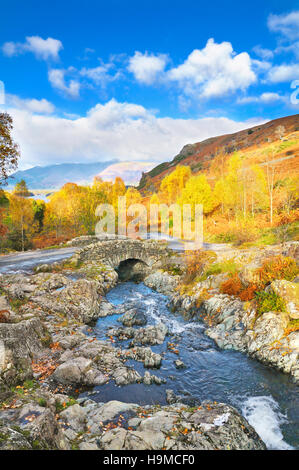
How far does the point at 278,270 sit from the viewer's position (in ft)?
52.8

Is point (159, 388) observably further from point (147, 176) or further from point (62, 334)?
point (147, 176)

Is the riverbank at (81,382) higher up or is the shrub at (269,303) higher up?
the shrub at (269,303)

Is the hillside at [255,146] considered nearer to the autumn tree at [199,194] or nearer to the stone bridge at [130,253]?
the autumn tree at [199,194]

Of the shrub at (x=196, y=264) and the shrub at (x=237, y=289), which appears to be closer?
the shrub at (x=237, y=289)

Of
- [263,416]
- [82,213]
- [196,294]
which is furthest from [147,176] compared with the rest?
[263,416]

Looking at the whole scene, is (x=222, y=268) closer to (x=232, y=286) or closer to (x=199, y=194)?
(x=232, y=286)

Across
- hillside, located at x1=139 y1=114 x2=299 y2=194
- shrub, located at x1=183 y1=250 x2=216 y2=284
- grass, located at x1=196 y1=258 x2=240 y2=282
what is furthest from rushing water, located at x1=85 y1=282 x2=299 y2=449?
hillside, located at x1=139 y1=114 x2=299 y2=194

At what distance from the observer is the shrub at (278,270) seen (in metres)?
15.6

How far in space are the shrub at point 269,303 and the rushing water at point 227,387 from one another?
2762 millimetres

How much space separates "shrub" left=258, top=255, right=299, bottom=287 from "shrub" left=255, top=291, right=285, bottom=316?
1565mm

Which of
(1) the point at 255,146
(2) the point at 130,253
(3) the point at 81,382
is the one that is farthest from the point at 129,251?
(1) the point at 255,146

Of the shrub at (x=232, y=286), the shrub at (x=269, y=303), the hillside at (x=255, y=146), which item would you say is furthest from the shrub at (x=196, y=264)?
the hillside at (x=255, y=146)

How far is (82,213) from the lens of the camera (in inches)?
1770
